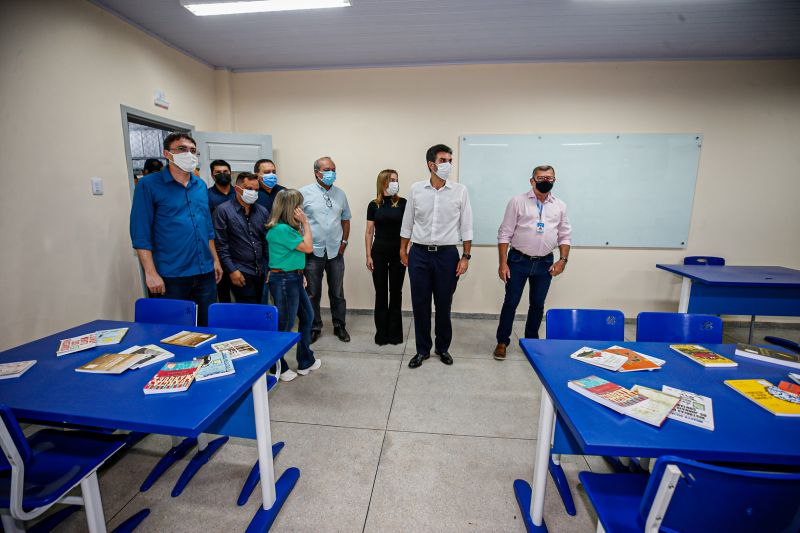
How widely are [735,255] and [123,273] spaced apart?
637cm

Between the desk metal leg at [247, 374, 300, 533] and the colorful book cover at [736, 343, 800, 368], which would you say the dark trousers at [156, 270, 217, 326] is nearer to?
the desk metal leg at [247, 374, 300, 533]

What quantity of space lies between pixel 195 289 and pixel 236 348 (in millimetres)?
1374

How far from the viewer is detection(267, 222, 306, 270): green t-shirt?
257 cm

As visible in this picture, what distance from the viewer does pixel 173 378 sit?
4.34ft

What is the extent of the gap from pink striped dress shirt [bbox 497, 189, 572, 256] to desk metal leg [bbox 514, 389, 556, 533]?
171 centimetres

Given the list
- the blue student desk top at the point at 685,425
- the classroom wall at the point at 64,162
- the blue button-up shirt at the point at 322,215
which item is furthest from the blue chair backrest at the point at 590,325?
the classroom wall at the point at 64,162

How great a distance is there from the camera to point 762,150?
12.9 ft

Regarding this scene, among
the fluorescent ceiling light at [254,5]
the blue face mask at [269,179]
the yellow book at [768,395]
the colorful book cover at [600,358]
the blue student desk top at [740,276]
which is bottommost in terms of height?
the yellow book at [768,395]

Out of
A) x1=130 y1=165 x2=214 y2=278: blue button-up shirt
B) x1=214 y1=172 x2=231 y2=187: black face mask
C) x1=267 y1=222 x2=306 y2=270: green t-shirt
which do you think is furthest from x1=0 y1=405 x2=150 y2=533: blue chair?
x1=214 y1=172 x2=231 y2=187: black face mask

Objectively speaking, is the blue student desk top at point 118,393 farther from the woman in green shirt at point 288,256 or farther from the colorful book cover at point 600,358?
the colorful book cover at point 600,358

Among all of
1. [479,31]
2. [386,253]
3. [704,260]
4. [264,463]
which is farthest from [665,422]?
[704,260]

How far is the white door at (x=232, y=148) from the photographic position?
3875mm

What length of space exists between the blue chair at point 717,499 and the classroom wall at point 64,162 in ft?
11.4

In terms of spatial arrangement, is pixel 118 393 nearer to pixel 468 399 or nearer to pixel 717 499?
pixel 717 499
